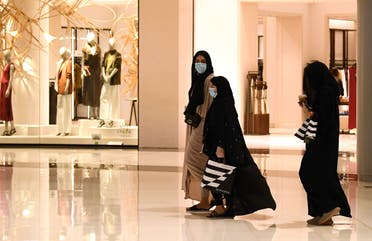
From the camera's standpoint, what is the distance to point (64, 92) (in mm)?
18953

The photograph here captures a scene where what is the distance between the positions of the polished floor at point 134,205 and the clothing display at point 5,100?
157 inches

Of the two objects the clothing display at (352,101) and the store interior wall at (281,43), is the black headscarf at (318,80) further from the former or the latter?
the store interior wall at (281,43)

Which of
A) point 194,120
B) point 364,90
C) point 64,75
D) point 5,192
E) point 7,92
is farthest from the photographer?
point 7,92

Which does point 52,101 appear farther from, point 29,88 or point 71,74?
point 71,74

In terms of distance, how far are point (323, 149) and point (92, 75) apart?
1165 centimetres

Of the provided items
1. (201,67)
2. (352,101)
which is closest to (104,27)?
(352,101)

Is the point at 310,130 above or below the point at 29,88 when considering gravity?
below

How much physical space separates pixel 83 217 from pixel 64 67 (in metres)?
11.1

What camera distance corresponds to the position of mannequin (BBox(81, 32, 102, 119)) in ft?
61.2

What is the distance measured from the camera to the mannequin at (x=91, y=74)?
61.2 ft

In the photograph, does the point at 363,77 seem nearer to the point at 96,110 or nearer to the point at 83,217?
the point at 83,217

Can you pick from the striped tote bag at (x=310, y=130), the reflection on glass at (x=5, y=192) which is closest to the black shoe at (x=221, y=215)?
the striped tote bag at (x=310, y=130)

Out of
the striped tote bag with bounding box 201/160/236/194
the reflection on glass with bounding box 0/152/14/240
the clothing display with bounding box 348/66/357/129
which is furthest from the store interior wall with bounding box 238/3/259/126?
the striped tote bag with bounding box 201/160/236/194

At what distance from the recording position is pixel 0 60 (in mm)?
18406
